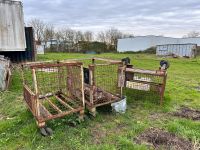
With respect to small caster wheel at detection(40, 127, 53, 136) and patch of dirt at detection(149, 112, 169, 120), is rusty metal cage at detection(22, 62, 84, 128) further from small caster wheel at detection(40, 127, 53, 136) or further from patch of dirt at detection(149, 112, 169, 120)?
patch of dirt at detection(149, 112, 169, 120)

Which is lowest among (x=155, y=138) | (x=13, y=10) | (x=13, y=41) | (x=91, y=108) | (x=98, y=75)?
(x=155, y=138)

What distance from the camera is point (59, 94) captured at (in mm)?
4328

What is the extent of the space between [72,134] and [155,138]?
1305mm

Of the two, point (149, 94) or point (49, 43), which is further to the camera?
point (49, 43)

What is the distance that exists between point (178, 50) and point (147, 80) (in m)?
20.1

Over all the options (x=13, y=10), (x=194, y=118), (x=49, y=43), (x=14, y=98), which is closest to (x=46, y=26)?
(x=49, y=43)

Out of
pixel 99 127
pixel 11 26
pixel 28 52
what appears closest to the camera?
pixel 99 127

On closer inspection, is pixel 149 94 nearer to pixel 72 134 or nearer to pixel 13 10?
pixel 72 134

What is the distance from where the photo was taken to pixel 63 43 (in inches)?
1179

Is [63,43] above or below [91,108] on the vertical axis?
above

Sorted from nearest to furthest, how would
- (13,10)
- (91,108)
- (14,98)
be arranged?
(91,108) < (14,98) < (13,10)

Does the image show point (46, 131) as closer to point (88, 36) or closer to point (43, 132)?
point (43, 132)

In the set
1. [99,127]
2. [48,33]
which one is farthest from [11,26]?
[48,33]

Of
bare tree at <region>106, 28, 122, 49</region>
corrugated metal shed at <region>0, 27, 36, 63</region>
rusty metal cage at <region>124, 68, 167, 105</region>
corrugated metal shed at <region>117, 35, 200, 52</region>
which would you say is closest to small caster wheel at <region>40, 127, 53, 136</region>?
rusty metal cage at <region>124, 68, 167, 105</region>
